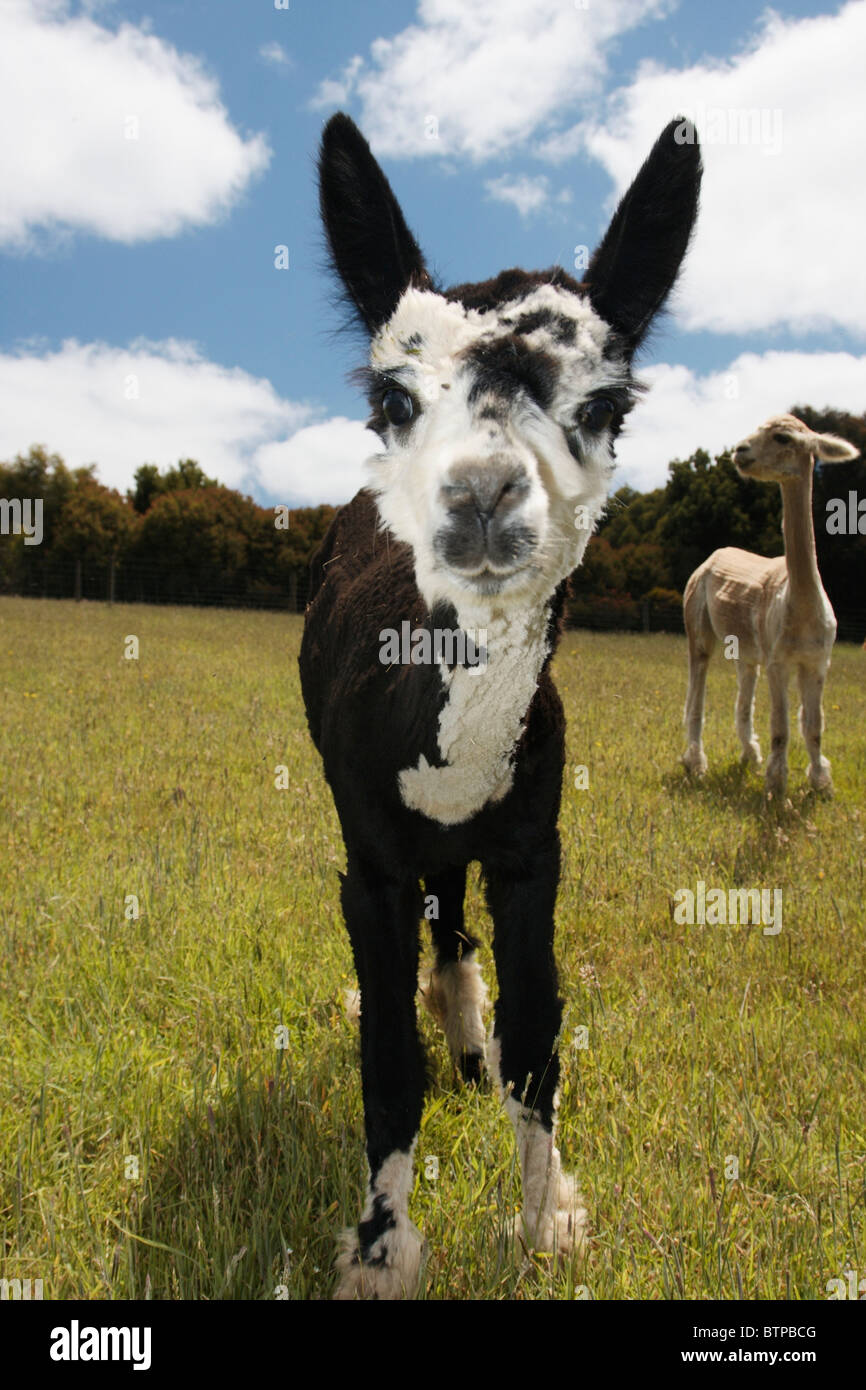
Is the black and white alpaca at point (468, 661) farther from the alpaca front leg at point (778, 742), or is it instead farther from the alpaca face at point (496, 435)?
the alpaca front leg at point (778, 742)

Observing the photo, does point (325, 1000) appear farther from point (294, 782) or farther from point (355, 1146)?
point (294, 782)

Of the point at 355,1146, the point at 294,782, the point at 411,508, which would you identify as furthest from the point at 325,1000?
the point at 294,782

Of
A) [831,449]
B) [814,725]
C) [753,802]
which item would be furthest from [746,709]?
[831,449]

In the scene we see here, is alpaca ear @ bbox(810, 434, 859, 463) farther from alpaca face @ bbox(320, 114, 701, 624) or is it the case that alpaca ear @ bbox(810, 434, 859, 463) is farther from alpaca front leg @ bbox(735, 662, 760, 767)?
alpaca face @ bbox(320, 114, 701, 624)

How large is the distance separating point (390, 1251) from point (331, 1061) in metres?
0.87

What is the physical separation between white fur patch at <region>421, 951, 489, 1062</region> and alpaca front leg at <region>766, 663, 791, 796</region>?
408 cm

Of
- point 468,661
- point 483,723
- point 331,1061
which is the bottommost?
point 331,1061

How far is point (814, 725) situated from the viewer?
22.9 ft

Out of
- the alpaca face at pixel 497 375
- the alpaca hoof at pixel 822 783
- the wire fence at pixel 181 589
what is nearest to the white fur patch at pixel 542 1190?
the alpaca face at pixel 497 375

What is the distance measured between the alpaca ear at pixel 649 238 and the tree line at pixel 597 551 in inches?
1246

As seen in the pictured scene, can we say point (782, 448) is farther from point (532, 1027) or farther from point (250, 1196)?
point (250, 1196)

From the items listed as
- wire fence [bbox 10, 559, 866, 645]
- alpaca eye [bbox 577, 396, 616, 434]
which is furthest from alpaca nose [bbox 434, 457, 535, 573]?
wire fence [bbox 10, 559, 866, 645]

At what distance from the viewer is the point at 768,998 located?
3.33m
